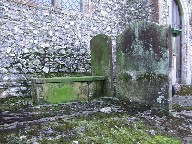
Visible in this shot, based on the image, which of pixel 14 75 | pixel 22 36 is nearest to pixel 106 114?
pixel 14 75

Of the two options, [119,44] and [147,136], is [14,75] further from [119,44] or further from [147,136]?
[147,136]

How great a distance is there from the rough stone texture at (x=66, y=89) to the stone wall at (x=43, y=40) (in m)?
1.79

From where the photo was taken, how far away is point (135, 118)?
322 cm

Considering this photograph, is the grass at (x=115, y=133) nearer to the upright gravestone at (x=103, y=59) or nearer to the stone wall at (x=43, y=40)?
the upright gravestone at (x=103, y=59)

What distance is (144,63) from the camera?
4.20 metres

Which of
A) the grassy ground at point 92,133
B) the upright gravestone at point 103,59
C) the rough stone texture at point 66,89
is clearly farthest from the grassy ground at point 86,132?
the upright gravestone at point 103,59

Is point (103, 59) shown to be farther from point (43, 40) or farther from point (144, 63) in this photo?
point (43, 40)

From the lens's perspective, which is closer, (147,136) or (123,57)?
(147,136)

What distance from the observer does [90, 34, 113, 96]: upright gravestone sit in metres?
4.77

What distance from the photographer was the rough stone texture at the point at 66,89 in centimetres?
405

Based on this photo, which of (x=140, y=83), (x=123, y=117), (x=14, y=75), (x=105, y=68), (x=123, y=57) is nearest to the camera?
(x=123, y=117)

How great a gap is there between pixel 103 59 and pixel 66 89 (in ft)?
3.28

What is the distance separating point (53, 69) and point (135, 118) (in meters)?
3.65

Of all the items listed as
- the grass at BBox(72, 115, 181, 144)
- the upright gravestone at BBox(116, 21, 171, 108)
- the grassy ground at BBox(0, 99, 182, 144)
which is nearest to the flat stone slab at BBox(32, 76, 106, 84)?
the upright gravestone at BBox(116, 21, 171, 108)
